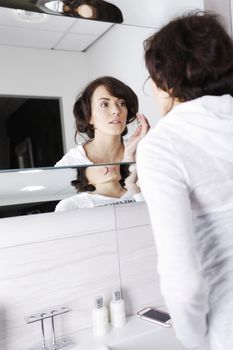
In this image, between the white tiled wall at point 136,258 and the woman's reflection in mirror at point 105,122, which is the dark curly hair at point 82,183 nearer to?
the woman's reflection in mirror at point 105,122

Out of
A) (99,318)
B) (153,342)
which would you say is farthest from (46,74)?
(153,342)

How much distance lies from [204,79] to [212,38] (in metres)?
0.08

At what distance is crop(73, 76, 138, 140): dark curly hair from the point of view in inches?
41.4

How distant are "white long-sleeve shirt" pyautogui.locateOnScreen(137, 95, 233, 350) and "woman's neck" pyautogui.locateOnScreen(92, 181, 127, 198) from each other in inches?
18.0

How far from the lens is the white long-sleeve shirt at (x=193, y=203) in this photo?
62 cm

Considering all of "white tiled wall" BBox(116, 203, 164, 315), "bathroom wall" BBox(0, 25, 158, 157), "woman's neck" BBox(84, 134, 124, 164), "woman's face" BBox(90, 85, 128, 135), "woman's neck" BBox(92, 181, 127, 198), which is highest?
"bathroom wall" BBox(0, 25, 158, 157)

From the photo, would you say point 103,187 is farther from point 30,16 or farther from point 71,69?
point 30,16

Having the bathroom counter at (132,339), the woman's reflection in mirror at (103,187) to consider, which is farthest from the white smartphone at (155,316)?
the woman's reflection in mirror at (103,187)

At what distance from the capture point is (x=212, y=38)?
0.69 m

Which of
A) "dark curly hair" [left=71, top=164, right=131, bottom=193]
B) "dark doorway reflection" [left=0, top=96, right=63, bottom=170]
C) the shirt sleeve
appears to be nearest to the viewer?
the shirt sleeve

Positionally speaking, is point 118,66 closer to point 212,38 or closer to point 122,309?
point 212,38

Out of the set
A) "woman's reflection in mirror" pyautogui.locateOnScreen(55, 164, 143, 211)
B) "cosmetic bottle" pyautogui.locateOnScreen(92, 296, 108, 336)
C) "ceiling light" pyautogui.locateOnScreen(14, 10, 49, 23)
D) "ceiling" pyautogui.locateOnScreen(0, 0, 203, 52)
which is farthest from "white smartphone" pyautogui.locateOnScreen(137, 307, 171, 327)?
"ceiling light" pyautogui.locateOnScreen(14, 10, 49, 23)

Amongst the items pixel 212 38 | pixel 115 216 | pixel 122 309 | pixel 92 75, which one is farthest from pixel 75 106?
pixel 122 309

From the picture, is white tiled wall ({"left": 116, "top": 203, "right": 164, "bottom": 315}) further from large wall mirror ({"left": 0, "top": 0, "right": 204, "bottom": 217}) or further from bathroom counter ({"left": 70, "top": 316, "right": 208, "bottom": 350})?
large wall mirror ({"left": 0, "top": 0, "right": 204, "bottom": 217})
